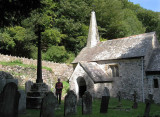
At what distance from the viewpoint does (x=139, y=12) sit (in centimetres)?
5522

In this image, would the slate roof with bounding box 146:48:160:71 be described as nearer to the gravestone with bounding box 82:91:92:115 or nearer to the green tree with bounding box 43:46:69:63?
the gravestone with bounding box 82:91:92:115

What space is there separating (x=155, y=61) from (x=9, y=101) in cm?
1666

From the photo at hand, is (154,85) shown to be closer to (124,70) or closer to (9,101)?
(124,70)

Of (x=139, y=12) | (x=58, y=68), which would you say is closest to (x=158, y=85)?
(x=58, y=68)

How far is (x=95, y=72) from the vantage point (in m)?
21.3

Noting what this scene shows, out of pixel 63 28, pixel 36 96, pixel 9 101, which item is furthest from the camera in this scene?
pixel 63 28

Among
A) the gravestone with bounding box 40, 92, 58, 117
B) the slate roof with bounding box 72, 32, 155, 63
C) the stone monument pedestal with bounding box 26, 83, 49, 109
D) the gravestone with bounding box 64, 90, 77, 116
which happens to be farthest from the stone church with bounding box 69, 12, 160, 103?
the gravestone with bounding box 40, 92, 58, 117

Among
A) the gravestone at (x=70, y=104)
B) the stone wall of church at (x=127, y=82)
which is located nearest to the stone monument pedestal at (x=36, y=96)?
the gravestone at (x=70, y=104)

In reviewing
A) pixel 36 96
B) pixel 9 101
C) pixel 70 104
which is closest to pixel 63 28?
pixel 36 96

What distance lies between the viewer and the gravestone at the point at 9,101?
6.83m

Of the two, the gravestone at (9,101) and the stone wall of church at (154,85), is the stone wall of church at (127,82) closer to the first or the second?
the stone wall of church at (154,85)

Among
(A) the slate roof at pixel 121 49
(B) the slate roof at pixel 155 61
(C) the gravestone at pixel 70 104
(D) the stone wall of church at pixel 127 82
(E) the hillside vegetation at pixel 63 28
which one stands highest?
(E) the hillside vegetation at pixel 63 28

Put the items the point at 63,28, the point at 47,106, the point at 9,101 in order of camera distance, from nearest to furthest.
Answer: the point at 9,101, the point at 47,106, the point at 63,28

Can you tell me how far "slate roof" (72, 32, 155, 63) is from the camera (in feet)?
66.8
